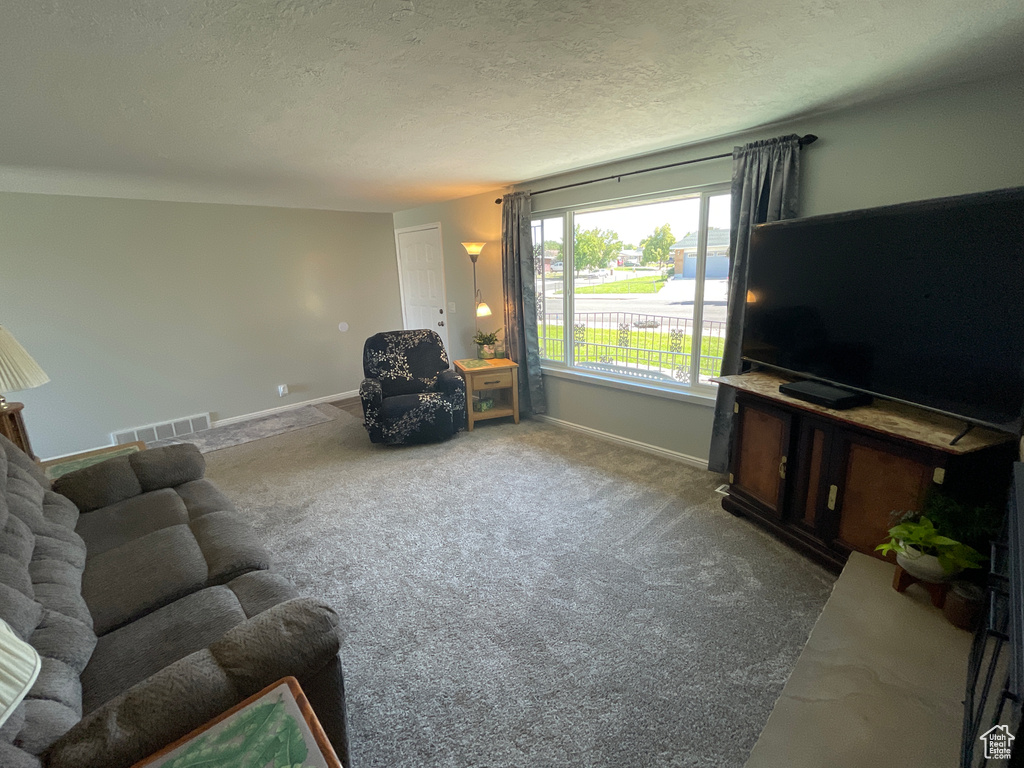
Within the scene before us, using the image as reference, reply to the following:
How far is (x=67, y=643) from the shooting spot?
45.7 inches

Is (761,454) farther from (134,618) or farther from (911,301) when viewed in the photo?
(134,618)

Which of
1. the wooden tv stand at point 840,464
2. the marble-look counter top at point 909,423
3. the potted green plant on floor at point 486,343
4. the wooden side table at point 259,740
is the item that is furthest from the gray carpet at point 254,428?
the marble-look counter top at point 909,423

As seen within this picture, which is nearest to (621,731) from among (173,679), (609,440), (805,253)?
(173,679)

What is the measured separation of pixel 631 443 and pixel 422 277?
10.8ft

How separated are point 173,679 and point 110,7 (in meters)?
1.68

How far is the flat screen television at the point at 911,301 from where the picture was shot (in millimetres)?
1571

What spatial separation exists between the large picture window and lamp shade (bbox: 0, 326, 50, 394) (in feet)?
11.1

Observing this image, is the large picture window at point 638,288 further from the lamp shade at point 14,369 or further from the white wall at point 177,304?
the lamp shade at point 14,369

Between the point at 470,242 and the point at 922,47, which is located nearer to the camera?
the point at 922,47

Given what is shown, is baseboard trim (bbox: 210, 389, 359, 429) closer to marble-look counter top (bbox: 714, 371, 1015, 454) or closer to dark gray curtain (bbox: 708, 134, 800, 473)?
dark gray curtain (bbox: 708, 134, 800, 473)

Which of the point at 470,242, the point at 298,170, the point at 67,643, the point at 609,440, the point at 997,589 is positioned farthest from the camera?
the point at 470,242

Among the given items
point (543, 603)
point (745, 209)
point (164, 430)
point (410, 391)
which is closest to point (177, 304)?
point (164, 430)

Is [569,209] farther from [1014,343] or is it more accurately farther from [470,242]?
[1014,343]

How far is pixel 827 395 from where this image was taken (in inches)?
83.0
